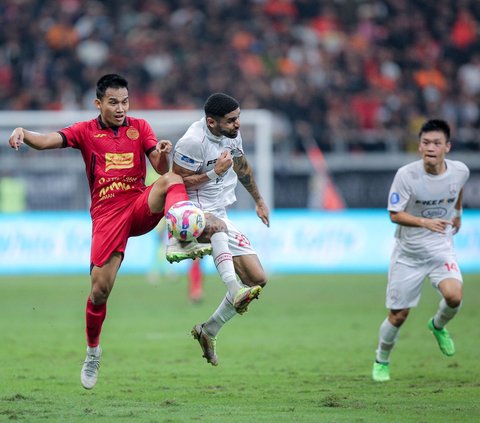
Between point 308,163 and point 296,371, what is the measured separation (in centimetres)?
1283

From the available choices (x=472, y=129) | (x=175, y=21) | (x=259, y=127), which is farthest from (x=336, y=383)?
(x=175, y=21)

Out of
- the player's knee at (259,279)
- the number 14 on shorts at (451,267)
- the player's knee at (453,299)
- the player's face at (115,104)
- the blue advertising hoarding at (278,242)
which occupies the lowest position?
the blue advertising hoarding at (278,242)

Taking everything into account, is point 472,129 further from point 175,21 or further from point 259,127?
point 175,21

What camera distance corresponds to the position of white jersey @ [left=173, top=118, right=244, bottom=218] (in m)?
9.13

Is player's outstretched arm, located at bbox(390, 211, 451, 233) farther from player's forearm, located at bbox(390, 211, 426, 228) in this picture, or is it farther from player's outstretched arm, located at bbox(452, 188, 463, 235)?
player's outstretched arm, located at bbox(452, 188, 463, 235)

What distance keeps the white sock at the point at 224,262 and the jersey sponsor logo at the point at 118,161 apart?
1031 mm

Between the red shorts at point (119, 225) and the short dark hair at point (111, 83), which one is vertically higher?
the short dark hair at point (111, 83)

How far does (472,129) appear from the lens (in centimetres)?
2541

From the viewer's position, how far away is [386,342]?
417 inches

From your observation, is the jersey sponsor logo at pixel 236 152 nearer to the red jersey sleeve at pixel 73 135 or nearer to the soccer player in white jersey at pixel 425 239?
the red jersey sleeve at pixel 73 135

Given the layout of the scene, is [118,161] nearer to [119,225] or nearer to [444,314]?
[119,225]

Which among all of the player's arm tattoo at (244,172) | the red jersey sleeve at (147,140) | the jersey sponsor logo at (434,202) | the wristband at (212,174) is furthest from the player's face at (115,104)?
the jersey sponsor logo at (434,202)

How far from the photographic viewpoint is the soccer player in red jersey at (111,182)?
9156mm

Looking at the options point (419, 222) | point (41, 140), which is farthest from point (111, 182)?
point (419, 222)
